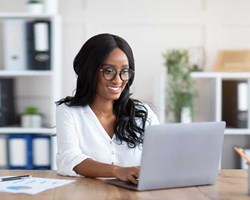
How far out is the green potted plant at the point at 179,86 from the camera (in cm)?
360

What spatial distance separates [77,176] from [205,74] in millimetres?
1687

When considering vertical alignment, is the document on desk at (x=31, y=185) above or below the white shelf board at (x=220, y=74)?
below

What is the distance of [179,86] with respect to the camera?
3.62 metres

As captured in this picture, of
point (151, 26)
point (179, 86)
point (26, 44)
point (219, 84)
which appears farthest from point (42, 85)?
point (219, 84)

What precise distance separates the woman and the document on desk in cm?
21

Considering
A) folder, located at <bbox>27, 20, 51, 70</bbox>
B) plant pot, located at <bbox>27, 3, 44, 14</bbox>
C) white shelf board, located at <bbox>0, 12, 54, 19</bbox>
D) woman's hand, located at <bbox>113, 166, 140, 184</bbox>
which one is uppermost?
plant pot, located at <bbox>27, 3, 44, 14</bbox>

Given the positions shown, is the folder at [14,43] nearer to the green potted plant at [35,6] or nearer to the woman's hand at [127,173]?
the green potted plant at [35,6]

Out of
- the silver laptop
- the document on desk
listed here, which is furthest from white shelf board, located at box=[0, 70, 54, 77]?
the silver laptop

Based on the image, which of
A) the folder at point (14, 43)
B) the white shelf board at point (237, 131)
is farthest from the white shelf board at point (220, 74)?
the folder at point (14, 43)

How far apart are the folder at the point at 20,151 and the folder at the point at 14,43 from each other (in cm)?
A: 49

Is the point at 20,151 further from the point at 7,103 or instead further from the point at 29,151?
the point at 7,103

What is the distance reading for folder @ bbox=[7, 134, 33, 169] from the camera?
12.1 feet

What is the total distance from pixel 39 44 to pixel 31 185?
183 centimetres

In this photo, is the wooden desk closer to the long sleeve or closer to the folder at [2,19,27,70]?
the long sleeve
